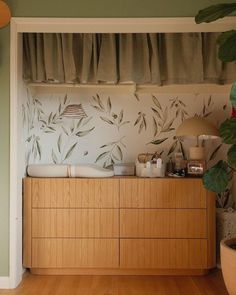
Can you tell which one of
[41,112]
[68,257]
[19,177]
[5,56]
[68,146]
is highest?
[5,56]

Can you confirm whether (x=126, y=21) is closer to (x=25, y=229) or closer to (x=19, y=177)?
(x=19, y=177)

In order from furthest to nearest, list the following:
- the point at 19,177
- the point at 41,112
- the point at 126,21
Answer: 1. the point at 41,112
2. the point at 19,177
3. the point at 126,21

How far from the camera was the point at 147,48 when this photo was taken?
2.77 metres

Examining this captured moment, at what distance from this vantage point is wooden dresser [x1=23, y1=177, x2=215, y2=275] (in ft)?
8.64

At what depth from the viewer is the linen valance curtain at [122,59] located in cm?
274

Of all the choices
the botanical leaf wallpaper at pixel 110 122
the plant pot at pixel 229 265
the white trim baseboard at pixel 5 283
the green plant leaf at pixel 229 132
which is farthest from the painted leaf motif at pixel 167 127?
the white trim baseboard at pixel 5 283

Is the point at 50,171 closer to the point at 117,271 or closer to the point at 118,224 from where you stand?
the point at 118,224

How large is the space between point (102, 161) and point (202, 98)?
1161mm

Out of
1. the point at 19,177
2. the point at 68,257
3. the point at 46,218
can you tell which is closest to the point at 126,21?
the point at 19,177

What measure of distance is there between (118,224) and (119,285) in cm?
47

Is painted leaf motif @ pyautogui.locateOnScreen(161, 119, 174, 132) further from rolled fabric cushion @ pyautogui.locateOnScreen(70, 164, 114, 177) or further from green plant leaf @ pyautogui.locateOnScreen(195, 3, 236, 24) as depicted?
green plant leaf @ pyautogui.locateOnScreen(195, 3, 236, 24)

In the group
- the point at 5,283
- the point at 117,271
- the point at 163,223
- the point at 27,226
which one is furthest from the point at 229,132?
the point at 5,283

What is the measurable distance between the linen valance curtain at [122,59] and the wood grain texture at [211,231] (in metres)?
1.04

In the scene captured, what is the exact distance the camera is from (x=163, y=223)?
2641mm
